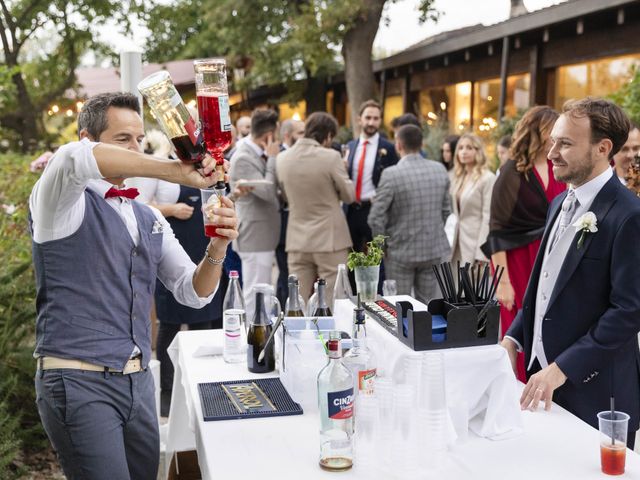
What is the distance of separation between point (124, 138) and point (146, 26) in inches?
649

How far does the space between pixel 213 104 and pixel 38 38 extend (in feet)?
51.0

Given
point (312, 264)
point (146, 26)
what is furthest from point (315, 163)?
point (146, 26)

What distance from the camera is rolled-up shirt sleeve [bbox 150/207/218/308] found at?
8.35ft

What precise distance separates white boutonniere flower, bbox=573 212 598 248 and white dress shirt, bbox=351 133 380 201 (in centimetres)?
397

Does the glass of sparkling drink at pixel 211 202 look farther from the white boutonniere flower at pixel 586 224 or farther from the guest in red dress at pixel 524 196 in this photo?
the guest in red dress at pixel 524 196

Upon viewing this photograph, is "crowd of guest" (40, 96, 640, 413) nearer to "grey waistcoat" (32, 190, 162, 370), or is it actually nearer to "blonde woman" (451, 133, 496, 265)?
"blonde woman" (451, 133, 496, 265)

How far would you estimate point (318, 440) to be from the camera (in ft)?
7.23

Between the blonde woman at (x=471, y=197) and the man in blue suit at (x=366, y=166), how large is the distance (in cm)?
69

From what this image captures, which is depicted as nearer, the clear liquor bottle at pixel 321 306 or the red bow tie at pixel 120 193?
the red bow tie at pixel 120 193

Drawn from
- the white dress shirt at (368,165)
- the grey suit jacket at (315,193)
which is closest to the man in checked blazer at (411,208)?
the grey suit jacket at (315,193)

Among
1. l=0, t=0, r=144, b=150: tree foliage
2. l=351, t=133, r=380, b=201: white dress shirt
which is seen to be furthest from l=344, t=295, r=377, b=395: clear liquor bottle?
l=0, t=0, r=144, b=150: tree foliage

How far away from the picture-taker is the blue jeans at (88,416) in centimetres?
216

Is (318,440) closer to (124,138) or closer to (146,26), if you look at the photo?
(124,138)

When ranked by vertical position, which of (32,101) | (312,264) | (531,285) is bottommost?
(312,264)
